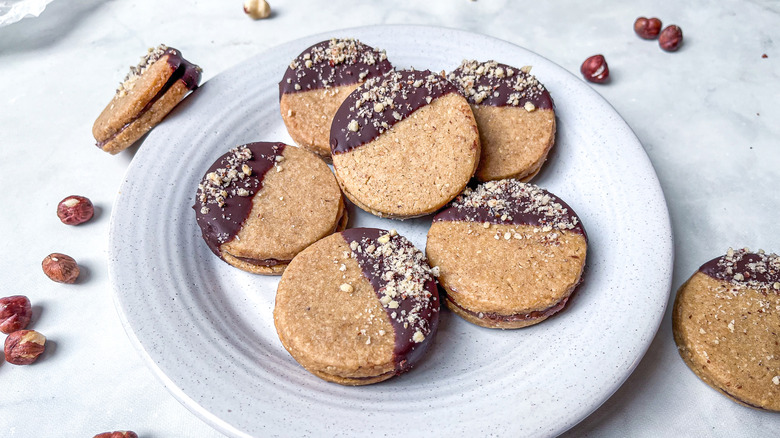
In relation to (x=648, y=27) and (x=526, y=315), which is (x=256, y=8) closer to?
(x=648, y=27)

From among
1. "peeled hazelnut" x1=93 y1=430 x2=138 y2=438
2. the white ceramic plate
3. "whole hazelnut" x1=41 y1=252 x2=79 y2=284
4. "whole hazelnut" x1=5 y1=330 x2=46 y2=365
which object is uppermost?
the white ceramic plate

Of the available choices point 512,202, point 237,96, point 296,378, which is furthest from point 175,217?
point 512,202

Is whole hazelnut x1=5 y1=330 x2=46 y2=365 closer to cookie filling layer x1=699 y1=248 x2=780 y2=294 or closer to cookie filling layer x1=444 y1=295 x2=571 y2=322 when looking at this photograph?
cookie filling layer x1=444 y1=295 x2=571 y2=322

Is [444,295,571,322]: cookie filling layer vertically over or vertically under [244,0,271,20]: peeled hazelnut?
under

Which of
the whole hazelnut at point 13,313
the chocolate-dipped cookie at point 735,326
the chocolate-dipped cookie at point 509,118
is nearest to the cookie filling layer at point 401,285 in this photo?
the chocolate-dipped cookie at point 509,118

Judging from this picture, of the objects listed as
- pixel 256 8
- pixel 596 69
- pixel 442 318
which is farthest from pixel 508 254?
pixel 256 8

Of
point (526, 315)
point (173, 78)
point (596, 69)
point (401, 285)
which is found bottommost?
point (526, 315)

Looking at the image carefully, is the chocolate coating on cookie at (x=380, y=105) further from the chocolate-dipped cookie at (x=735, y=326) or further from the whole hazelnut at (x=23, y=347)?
the whole hazelnut at (x=23, y=347)

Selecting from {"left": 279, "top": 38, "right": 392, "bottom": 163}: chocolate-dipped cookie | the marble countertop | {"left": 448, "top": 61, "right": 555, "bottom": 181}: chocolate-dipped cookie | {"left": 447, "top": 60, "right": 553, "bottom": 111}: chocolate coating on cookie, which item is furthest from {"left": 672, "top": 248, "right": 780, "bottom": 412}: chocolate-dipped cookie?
{"left": 279, "top": 38, "right": 392, "bottom": 163}: chocolate-dipped cookie
